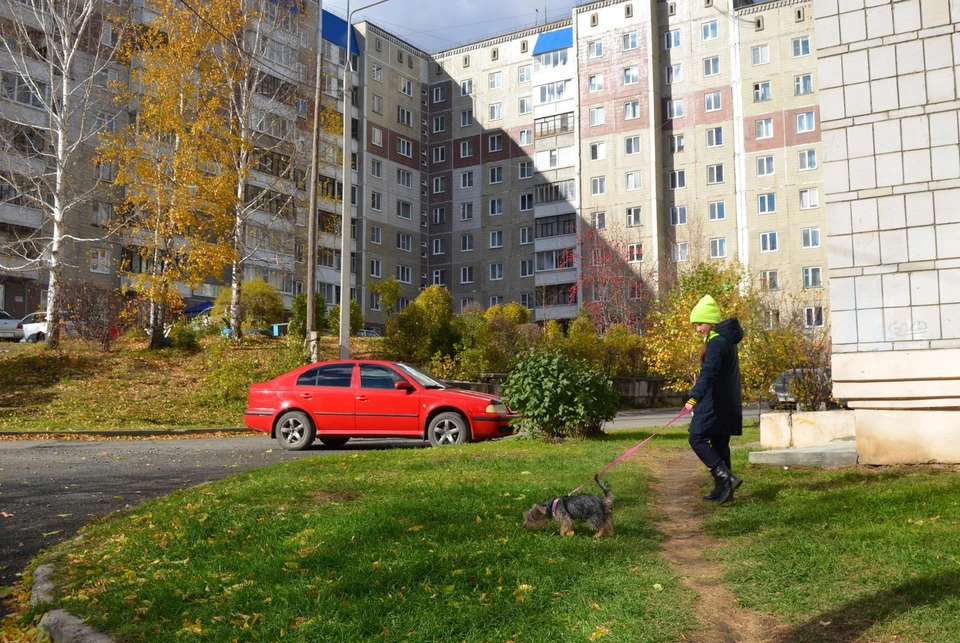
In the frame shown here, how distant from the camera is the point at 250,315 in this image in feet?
122

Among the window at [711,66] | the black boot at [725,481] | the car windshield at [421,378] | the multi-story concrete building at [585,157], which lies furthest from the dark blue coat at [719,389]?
the window at [711,66]

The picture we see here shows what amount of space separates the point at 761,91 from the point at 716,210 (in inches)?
303

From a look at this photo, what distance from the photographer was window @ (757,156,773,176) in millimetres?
54188

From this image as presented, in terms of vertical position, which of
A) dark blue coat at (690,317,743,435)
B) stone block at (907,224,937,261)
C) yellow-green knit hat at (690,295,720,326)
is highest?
stone block at (907,224,937,261)

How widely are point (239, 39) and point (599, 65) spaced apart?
3672 cm

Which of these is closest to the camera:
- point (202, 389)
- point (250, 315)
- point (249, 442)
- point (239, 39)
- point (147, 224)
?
point (249, 442)

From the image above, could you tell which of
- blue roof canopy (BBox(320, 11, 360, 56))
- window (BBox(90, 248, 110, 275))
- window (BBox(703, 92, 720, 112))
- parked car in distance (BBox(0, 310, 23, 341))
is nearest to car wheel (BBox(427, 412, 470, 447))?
parked car in distance (BBox(0, 310, 23, 341))

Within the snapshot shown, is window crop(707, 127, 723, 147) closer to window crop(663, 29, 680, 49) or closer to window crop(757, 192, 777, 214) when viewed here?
window crop(757, 192, 777, 214)

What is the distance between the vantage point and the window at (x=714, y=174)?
5606 cm

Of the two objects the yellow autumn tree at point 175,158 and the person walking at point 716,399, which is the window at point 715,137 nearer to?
the yellow autumn tree at point 175,158

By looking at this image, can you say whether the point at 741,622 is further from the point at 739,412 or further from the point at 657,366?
the point at 657,366

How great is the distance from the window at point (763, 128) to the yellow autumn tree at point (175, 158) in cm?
3646

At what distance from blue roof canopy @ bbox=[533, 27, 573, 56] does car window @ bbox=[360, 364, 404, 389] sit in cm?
5287

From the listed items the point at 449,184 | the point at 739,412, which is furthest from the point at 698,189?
the point at 739,412
